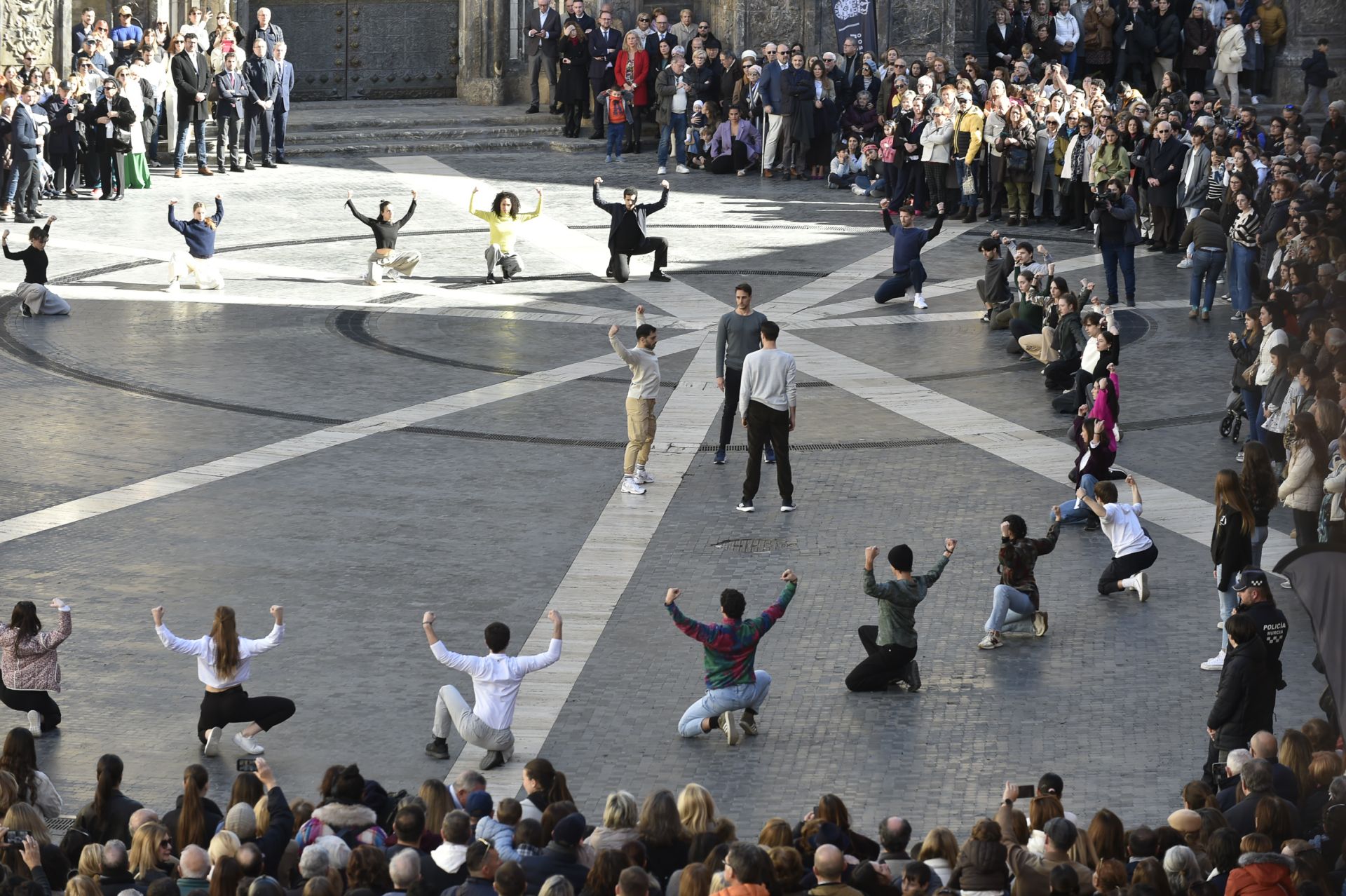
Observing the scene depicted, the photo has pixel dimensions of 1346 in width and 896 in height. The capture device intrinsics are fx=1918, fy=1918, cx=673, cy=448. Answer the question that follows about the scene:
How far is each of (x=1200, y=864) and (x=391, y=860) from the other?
365cm

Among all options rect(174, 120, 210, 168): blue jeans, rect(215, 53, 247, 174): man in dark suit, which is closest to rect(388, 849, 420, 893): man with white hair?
rect(215, 53, 247, 174): man in dark suit

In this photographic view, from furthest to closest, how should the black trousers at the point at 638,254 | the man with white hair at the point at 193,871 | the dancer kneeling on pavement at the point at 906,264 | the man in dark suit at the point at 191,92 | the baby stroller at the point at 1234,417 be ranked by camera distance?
1. the man in dark suit at the point at 191,92
2. the black trousers at the point at 638,254
3. the dancer kneeling on pavement at the point at 906,264
4. the baby stroller at the point at 1234,417
5. the man with white hair at the point at 193,871

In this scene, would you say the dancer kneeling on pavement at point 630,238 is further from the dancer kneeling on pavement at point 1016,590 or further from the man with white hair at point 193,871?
the man with white hair at point 193,871

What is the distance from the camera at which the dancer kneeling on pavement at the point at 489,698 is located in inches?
458

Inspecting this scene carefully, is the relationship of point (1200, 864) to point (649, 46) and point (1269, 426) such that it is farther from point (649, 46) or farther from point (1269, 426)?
point (649, 46)

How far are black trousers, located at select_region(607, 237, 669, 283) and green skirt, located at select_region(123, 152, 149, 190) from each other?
416 inches

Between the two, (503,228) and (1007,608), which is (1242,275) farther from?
(1007,608)

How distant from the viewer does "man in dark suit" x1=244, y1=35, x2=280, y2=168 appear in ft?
114

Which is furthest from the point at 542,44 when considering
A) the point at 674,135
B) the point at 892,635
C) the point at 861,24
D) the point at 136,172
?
the point at 892,635

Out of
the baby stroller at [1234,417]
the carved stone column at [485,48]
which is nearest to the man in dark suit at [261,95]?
the carved stone column at [485,48]

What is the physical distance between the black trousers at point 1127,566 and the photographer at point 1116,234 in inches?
394

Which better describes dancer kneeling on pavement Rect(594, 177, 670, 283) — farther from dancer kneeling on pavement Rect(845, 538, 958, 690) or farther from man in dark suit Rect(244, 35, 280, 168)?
dancer kneeling on pavement Rect(845, 538, 958, 690)

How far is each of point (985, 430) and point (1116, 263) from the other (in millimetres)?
6299

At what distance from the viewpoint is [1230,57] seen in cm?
3469
